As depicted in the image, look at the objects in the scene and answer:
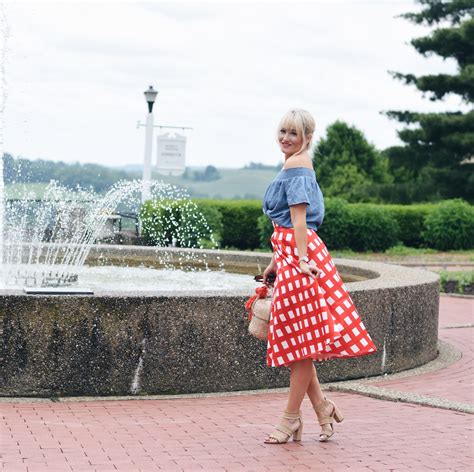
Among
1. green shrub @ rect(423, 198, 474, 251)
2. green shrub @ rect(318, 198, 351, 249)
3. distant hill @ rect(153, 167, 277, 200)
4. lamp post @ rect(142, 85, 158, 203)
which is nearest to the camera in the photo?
green shrub @ rect(318, 198, 351, 249)

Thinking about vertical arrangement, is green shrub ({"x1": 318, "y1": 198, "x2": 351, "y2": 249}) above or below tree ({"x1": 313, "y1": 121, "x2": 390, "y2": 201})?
below

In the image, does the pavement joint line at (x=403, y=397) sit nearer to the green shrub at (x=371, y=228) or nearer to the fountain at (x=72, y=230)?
the fountain at (x=72, y=230)

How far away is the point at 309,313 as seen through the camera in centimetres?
494

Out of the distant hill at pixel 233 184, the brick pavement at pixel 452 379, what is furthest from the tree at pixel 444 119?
the distant hill at pixel 233 184

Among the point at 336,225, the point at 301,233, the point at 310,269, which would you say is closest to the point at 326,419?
the point at 310,269

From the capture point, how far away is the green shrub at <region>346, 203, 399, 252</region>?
2278 centimetres

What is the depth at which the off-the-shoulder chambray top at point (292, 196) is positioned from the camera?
16.2 feet

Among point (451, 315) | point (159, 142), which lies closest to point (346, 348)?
point (451, 315)

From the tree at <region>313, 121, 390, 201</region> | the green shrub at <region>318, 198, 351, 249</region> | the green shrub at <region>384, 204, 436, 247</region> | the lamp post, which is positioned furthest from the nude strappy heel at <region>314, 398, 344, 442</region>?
the tree at <region>313, 121, 390, 201</region>

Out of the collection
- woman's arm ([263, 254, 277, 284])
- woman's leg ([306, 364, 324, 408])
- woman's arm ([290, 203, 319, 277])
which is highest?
woman's arm ([290, 203, 319, 277])

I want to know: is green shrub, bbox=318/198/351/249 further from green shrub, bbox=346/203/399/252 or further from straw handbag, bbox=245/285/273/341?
straw handbag, bbox=245/285/273/341

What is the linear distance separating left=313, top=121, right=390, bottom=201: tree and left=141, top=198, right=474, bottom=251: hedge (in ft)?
56.5

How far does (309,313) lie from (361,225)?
708 inches

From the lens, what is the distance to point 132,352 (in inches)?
243
